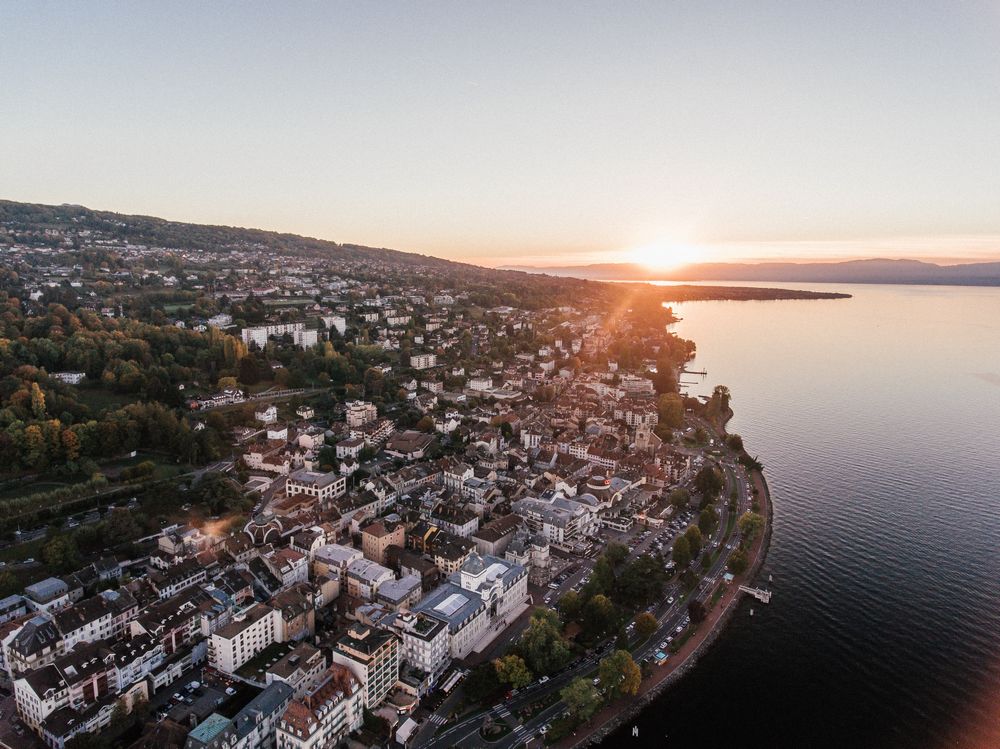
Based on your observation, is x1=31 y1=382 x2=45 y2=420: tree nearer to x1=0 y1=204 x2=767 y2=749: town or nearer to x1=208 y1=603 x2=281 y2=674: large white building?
x1=0 y1=204 x2=767 y2=749: town

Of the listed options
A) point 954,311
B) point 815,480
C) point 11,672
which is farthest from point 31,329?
point 954,311

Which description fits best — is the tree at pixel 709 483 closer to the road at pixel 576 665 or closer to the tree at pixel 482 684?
the road at pixel 576 665

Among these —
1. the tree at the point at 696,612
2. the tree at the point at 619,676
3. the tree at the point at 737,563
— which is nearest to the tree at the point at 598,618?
the tree at the point at 619,676

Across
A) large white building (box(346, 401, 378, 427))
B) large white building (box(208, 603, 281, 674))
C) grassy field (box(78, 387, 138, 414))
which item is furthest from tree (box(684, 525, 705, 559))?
grassy field (box(78, 387, 138, 414))

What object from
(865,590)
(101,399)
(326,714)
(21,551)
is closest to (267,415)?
(101,399)

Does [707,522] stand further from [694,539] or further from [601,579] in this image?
[601,579]
